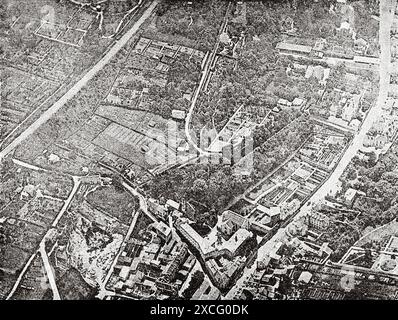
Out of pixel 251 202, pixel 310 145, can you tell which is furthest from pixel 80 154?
pixel 310 145

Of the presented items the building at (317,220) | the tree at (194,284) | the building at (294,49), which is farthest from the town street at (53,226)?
the building at (294,49)

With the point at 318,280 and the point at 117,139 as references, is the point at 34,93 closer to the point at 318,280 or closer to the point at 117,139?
the point at 117,139

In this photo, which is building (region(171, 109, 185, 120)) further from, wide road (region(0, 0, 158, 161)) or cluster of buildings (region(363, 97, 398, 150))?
cluster of buildings (region(363, 97, 398, 150))

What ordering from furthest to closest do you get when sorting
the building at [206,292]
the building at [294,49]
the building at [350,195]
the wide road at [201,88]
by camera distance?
the building at [294,49], the wide road at [201,88], the building at [350,195], the building at [206,292]

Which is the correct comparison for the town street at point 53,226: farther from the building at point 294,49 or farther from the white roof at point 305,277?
the building at point 294,49

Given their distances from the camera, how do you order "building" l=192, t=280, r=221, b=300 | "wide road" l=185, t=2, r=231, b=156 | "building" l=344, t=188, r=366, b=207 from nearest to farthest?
"building" l=192, t=280, r=221, b=300, "building" l=344, t=188, r=366, b=207, "wide road" l=185, t=2, r=231, b=156

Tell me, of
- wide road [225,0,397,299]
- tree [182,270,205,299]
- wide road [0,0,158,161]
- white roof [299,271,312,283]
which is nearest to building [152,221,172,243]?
tree [182,270,205,299]
